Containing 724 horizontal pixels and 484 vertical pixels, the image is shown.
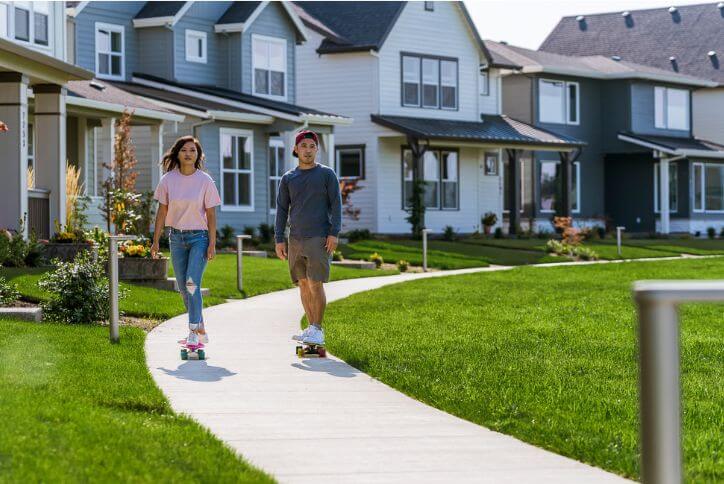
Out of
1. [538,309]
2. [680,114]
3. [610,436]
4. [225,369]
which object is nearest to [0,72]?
[538,309]

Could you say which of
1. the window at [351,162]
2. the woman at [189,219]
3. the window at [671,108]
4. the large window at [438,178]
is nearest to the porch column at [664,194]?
the window at [671,108]

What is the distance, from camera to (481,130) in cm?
4009

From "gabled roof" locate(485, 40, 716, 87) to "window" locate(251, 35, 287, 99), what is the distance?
28.6 feet

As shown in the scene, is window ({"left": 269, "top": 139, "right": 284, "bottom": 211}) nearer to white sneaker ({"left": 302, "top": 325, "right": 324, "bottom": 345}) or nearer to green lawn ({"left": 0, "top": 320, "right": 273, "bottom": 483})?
white sneaker ({"left": 302, "top": 325, "right": 324, "bottom": 345})

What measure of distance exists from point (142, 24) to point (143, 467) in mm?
28554

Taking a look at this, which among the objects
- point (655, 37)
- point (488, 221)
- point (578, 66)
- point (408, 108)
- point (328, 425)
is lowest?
point (328, 425)

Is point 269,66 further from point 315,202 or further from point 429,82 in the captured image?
point 315,202

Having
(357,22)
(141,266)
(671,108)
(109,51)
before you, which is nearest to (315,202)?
(141,266)

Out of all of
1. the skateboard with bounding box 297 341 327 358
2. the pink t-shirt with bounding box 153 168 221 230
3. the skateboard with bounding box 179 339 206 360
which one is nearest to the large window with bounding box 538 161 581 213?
the skateboard with bounding box 297 341 327 358

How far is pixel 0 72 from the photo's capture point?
1997 centimetres

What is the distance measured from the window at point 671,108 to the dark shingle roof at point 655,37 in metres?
2.74

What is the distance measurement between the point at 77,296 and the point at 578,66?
34.8 meters

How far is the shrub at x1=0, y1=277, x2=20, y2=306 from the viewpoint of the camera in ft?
48.0

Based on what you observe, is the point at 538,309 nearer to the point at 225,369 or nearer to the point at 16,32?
the point at 225,369
